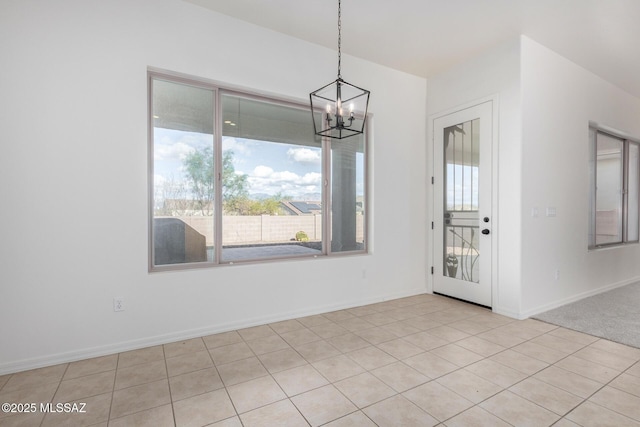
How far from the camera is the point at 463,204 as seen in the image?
405 centimetres

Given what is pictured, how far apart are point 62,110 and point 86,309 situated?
1.58 metres

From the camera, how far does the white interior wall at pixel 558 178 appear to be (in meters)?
3.49

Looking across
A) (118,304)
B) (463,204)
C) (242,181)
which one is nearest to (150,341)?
(118,304)

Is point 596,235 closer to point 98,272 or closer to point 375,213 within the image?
point 375,213

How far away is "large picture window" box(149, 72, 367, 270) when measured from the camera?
2936mm

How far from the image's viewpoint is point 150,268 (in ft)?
9.21

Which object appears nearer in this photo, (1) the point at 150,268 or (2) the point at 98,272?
(2) the point at 98,272

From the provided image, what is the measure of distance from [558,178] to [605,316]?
162 cm

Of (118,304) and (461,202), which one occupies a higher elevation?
(461,202)

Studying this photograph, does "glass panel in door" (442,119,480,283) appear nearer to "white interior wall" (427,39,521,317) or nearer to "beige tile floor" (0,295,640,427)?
"white interior wall" (427,39,521,317)

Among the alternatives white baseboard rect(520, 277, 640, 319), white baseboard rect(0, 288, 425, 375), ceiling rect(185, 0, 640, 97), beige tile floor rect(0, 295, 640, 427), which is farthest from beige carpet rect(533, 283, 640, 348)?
ceiling rect(185, 0, 640, 97)

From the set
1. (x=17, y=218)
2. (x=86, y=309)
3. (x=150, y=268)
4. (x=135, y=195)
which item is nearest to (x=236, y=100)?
(x=135, y=195)

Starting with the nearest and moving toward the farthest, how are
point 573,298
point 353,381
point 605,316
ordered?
point 353,381 < point 605,316 < point 573,298

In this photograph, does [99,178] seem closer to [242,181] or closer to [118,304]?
[118,304]
